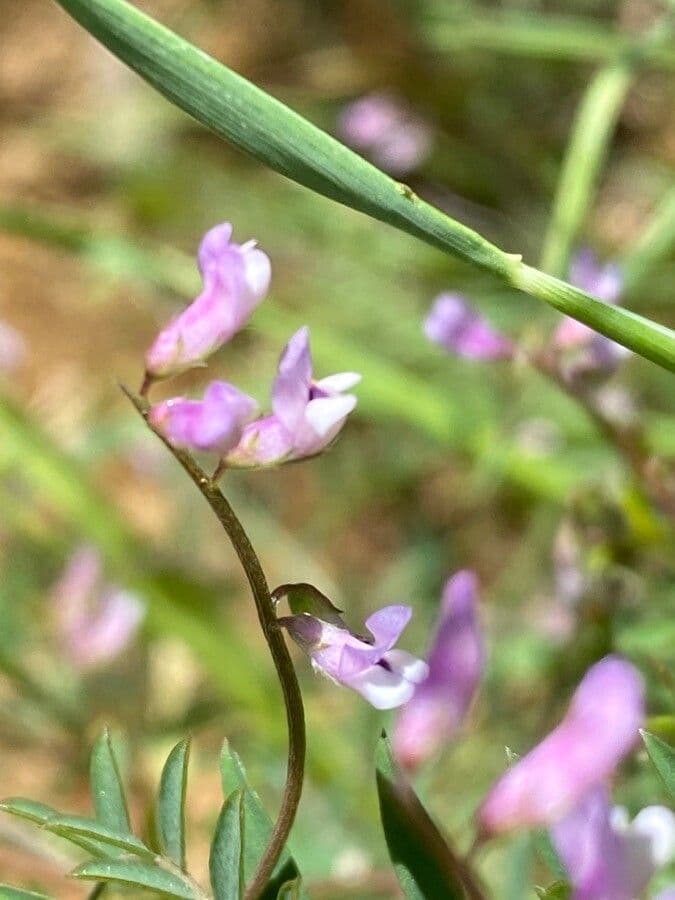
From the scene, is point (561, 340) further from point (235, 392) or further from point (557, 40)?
point (557, 40)

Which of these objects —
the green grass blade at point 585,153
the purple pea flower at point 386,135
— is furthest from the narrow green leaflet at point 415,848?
the purple pea flower at point 386,135

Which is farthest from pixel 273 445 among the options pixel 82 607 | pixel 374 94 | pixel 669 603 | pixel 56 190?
pixel 56 190

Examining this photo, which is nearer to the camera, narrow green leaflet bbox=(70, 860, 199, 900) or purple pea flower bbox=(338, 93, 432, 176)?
narrow green leaflet bbox=(70, 860, 199, 900)

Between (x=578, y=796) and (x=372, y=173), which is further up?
(x=372, y=173)

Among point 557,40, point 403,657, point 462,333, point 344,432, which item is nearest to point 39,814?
point 403,657

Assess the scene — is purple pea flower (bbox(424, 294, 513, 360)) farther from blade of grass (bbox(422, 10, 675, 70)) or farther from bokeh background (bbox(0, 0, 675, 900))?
blade of grass (bbox(422, 10, 675, 70))

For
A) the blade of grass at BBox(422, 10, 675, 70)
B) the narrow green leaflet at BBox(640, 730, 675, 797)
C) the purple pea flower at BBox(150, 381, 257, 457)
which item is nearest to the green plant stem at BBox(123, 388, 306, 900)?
the purple pea flower at BBox(150, 381, 257, 457)

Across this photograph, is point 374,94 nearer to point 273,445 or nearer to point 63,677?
point 63,677
